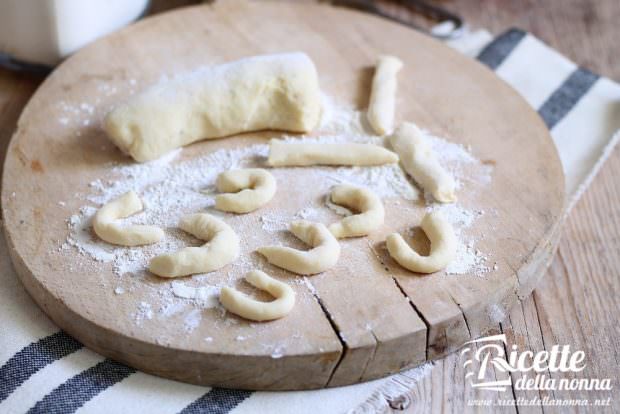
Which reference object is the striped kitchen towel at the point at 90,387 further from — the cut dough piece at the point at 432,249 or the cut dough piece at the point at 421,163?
the cut dough piece at the point at 421,163

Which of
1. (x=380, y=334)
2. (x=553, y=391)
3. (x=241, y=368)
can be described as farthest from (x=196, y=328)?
(x=553, y=391)

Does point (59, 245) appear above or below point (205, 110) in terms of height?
below

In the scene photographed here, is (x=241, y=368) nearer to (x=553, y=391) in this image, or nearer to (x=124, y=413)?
(x=124, y=413)

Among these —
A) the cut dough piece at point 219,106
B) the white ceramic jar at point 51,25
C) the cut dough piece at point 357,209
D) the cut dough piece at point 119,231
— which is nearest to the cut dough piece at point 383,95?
the cut dough piece at point 219,106

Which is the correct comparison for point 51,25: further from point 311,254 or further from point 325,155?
point 311,254

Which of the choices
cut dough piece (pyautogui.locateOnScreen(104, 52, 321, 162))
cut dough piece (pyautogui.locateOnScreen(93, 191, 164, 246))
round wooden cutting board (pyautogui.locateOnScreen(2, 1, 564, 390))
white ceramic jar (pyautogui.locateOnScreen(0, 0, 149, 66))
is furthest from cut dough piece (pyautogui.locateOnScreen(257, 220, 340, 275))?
white ceramic jar (pyautogui.locateOnScreen(0, 0, 149, 66))

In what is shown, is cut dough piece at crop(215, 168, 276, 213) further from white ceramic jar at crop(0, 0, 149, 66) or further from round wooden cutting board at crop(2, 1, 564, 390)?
white ceramic jar at crop(0, 0, 149, 66)
